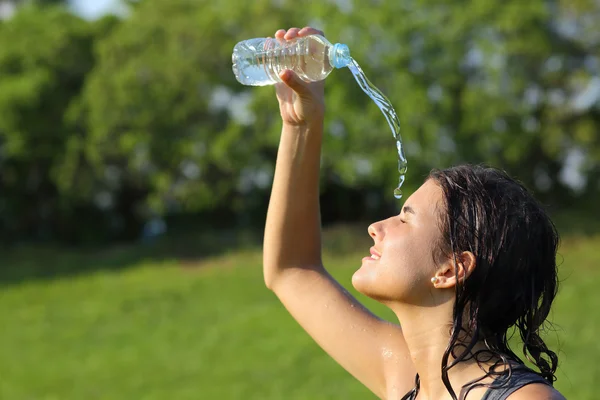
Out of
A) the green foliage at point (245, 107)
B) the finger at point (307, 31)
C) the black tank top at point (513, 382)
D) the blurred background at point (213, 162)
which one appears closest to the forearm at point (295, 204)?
the finger at point (307, 31)

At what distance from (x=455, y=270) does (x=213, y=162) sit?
23.6 m

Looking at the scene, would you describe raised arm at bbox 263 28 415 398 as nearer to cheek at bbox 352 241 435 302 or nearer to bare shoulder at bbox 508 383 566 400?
cheek at bbox 352 241 435 302

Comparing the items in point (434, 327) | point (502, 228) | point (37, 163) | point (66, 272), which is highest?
point (502, 228)

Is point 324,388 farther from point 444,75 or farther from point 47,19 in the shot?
point 47,19

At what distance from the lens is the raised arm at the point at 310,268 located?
237cm

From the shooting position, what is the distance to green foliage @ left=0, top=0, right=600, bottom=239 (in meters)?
21.6

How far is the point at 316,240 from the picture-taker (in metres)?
2.58

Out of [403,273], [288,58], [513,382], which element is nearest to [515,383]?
[513,382]

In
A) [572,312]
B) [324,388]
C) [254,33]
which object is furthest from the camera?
[254,33]

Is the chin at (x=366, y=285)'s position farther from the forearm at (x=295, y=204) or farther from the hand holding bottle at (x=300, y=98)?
the hand holding bottle at (x=300, y=98)

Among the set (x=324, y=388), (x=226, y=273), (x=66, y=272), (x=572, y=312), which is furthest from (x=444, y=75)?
(x=324, y=388)

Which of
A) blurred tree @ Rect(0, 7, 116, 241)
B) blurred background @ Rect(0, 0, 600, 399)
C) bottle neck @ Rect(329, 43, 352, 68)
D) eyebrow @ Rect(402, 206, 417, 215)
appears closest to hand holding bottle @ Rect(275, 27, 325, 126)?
bottle neck @ Rect(329, 43, 352, 68)

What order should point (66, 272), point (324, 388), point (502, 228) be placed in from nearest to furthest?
point (502, 228) → point (324, 388) → point (66, 272)

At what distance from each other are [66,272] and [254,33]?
765cm
